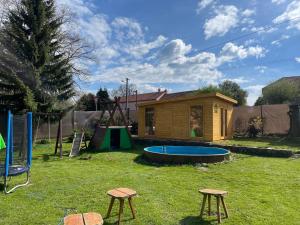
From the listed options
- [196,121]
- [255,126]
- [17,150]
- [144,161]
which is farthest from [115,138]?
[255,126]

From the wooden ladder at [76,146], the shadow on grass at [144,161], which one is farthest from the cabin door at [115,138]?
the shadow on grass at [144,161]

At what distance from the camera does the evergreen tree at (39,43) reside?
51.4 ft

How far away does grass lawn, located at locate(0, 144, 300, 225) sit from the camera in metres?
4.73

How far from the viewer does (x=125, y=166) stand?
959 cm

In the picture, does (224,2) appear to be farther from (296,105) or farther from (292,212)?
(292,212)

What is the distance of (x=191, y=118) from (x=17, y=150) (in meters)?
9.05

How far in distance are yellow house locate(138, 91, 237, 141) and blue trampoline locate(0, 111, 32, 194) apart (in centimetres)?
861

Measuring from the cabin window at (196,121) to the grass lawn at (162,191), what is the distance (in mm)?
4960

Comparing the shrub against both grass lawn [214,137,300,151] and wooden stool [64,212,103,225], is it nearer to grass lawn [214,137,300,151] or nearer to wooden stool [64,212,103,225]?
grass lawn [214,137,300,151]

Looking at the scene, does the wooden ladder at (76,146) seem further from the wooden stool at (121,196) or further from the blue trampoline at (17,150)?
the wooden stool at (121,196)

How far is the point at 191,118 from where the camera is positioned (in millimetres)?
15344

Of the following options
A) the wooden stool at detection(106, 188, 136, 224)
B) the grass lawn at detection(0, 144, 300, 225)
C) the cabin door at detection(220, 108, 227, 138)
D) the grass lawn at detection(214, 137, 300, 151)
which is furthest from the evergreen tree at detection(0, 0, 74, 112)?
the wooden stool at detection(106, 188, 136, 224)

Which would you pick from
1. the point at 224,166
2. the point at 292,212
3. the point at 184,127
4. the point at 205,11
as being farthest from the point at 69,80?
the point at 292,212

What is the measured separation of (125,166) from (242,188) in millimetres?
4212
